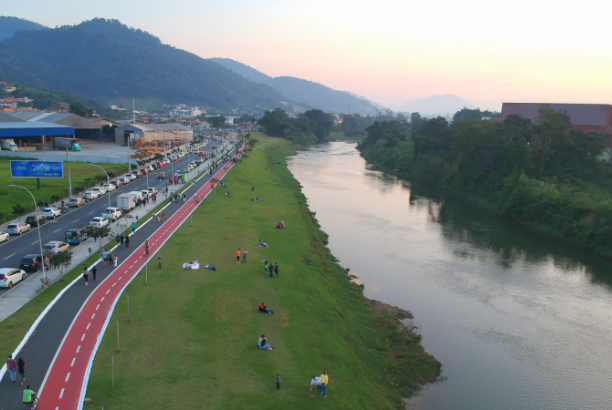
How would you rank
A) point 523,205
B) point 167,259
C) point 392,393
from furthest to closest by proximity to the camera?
point 523,205 → point 167,259 → point 392,393

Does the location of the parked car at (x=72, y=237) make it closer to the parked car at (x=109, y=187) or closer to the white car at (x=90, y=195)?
the white car at (x=90, y=195)

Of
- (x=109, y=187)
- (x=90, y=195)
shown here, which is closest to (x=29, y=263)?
(x=90, y=195)

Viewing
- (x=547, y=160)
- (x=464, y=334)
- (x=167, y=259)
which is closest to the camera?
(x=464, y=334)

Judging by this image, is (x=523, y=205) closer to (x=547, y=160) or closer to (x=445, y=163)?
(x=547, y=160)

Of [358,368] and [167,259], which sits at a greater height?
[167,259]

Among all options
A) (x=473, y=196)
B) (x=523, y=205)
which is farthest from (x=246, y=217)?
(x=473, y=196)
